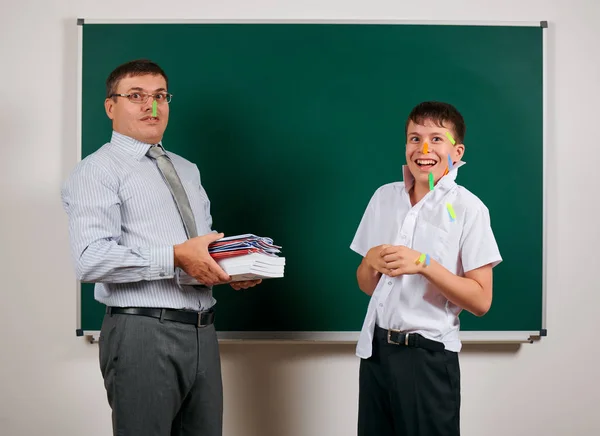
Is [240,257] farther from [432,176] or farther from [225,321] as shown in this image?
[225,321]

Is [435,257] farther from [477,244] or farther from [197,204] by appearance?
[197,204]

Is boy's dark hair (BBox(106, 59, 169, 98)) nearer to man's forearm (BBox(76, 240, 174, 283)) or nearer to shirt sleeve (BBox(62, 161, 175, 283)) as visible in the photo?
shirt sleeve (BBox(62, 161, 175, 283))

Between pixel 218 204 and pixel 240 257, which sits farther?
pixel 218 204

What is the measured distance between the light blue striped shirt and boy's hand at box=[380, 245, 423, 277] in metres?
0.67

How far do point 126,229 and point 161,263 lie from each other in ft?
0.72

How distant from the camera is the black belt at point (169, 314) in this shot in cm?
181

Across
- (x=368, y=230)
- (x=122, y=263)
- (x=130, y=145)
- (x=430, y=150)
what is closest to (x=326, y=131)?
(x=368, y=230)

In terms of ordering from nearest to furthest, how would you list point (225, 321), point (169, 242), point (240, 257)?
point (240, 257) < point (169, 242) < point (225, 321)

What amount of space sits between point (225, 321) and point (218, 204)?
55 cm

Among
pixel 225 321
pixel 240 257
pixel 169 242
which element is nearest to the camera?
pixel 240 257

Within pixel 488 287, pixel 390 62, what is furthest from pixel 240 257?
pixel 390 62

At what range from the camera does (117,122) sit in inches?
76.9

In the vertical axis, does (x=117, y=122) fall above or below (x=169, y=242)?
above

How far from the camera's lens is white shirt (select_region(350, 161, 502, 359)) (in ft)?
5.75
